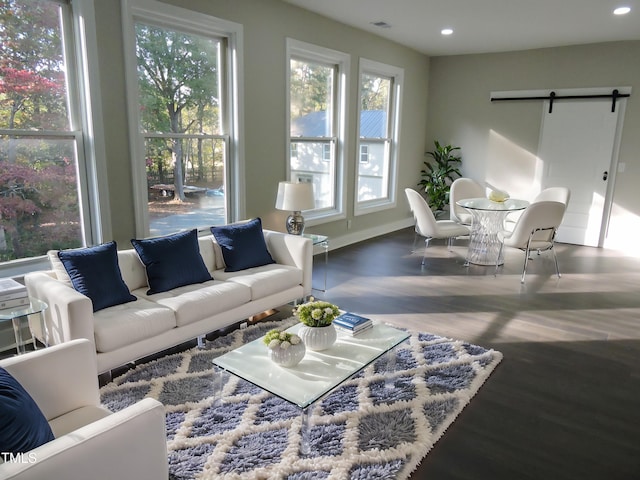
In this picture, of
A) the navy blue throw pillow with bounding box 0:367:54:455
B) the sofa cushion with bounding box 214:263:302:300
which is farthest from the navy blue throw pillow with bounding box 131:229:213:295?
the navy blue throw pillow with bounding box 0:367:54:455

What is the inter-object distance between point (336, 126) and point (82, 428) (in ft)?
17.0

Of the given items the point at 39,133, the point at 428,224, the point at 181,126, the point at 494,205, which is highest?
the point at 181,126

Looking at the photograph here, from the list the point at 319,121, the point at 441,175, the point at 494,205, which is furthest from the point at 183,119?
the point at 441,175

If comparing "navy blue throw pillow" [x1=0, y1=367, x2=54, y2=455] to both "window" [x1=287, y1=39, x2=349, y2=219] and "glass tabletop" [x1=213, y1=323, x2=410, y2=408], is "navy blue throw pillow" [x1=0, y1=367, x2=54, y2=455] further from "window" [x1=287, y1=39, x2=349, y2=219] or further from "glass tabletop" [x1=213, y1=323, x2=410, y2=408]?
"window" [x1=287, y1=39, x2=349, y2=219]

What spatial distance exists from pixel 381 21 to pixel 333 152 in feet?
5.49

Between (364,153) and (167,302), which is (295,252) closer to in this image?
(167,302)

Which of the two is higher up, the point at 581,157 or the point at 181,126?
the point at 181,126

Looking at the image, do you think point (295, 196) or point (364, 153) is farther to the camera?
point (364, 153)

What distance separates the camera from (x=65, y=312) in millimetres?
2447

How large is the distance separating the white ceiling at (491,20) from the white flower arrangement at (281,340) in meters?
3.87

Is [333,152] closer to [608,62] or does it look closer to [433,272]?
[433,272]

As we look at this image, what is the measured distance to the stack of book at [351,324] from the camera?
2.67m

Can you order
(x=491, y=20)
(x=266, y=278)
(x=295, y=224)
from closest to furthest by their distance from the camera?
(x=266, y=278), (x=295, y=224), (x=491, y=20)

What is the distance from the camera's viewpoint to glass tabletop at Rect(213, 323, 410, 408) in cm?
210
